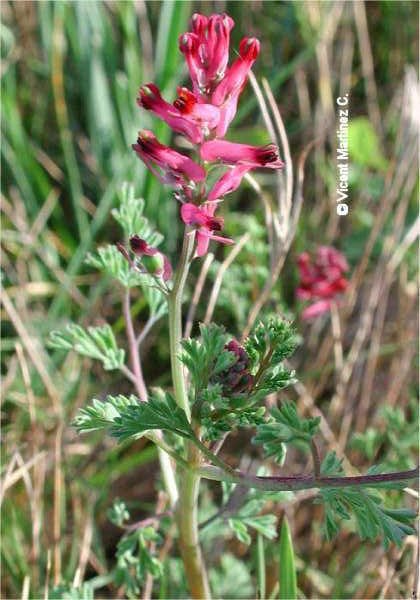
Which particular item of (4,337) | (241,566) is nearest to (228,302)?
(241,566)

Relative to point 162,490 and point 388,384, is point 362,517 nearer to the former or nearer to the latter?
point 162,490

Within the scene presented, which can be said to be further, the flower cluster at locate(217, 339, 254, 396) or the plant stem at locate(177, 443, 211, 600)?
the plant stem at locate(177, 443, 211, 600)

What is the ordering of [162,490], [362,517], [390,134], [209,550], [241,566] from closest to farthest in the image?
[362,517], [162,490], [241,566], [209,550], [390,134]

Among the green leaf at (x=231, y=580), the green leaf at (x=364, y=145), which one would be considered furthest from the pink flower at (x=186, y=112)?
the green leaf at (x=364, y=145)

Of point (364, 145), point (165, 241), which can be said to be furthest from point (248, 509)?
point (364, 145)

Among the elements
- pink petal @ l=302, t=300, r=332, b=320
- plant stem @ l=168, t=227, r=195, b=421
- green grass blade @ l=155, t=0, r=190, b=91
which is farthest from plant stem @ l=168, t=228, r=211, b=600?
green grass blade @ l=155, t=0, r=190, b=91

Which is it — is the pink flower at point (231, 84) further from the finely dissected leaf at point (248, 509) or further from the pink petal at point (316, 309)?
the pink petal at point (316, 309)

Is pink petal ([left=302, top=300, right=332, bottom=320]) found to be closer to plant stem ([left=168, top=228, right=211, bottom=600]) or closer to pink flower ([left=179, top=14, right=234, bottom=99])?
plant stem ([left=168, top=228, right=211, bottom=600])
